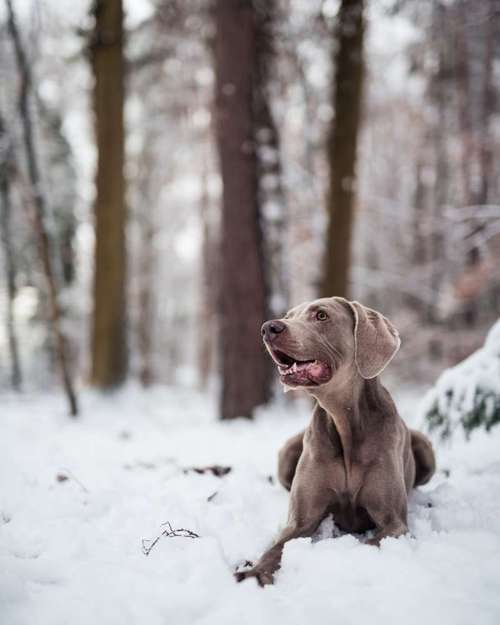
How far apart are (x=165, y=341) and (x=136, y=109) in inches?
574

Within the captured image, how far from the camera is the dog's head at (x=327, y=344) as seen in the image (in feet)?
8.68

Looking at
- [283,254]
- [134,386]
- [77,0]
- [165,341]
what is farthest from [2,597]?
[165,341]

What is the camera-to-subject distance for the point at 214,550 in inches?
98.0

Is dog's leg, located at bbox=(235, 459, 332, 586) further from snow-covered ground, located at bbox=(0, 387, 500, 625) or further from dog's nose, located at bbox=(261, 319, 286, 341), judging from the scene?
dog's nose, located at bbox=(261, 319, 286, 341)

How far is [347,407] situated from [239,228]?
4.96 m

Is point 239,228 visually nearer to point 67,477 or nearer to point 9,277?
point 67,477

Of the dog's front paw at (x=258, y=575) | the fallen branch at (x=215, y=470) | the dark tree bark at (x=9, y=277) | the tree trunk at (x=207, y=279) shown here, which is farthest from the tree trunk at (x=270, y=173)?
the tree trunk at (x=207, y=279)

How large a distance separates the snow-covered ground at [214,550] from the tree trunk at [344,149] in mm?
4189

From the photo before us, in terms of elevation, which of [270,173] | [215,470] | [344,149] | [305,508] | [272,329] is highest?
[344,149]

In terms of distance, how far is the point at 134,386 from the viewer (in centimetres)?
1026

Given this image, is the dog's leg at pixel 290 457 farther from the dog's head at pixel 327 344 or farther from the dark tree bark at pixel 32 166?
the dark tree bark at pixel 32 166

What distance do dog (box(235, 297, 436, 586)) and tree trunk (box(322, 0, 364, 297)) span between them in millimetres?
5453

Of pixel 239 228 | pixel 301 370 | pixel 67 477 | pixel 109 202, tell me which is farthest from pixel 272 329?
pixel 109 202

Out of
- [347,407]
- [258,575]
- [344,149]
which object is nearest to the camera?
[258,575]
